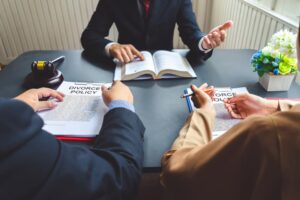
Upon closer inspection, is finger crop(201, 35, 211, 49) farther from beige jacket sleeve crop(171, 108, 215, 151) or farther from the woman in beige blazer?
the woman in beige blazer

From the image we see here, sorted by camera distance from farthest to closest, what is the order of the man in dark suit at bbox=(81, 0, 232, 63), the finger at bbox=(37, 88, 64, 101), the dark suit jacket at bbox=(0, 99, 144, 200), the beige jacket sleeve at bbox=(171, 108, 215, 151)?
1. the man in dark suit at bbox=(81, 0, 232, 63)
2. the finger at bbox=(37, 88, 64, 101)
3. the beige jacket sleeve at bbox=(171, 108, 215, 151)
4. the dark suit jacket at bbox=(0, 99, 144, 200)

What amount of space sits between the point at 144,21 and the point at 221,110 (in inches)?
36.5

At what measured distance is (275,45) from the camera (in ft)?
3.14

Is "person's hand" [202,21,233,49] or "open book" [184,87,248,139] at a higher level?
"person's hand" [202,21,233,49]

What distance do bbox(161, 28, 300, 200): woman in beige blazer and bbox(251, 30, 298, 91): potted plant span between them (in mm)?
488

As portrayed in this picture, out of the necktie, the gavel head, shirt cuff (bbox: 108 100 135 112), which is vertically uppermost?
the necktie

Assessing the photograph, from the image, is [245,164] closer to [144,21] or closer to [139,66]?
[139,66]

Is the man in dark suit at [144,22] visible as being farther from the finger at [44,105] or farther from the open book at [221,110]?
the finger at [44,105]

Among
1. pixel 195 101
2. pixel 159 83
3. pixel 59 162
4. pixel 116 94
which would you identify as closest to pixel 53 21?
pixel 159 83

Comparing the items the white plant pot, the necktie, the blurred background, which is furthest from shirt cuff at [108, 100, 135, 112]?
the blurred background

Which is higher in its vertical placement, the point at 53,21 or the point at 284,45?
the point at 284,45

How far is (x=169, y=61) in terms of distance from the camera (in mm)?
1159

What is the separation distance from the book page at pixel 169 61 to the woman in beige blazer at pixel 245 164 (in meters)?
0.51

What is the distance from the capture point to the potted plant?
0.94 meters
